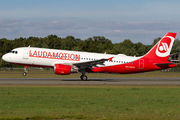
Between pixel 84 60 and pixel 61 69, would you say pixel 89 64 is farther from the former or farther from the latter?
pixel 61 69

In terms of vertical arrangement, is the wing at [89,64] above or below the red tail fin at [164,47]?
below

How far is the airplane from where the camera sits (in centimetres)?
3378

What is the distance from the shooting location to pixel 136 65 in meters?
36.7

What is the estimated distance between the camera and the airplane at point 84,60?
111 feet

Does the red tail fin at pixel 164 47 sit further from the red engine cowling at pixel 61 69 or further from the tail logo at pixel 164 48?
the red engine cowling at pixel 61 69

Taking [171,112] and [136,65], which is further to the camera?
[136,65]

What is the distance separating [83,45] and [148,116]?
118319mm

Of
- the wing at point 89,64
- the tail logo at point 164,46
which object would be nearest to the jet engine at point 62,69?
the wing at point 89,64

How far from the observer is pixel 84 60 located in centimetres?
3512

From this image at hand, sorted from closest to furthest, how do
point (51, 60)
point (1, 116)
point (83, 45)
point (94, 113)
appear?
point (1, 116), point (94, 113), point (51, 60), point (83, 45)

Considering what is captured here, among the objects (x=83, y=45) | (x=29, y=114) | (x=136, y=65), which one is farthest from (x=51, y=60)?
(x=83, y=45)

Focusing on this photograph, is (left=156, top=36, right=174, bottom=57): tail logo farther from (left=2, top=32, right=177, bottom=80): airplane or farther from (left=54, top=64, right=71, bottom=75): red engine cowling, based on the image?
(left=54, top=64, right=71, bottom=75): red engine cowling

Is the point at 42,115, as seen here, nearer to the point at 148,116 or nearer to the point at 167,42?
the point at 148,116

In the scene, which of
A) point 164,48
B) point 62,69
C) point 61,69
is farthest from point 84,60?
point 164,48
